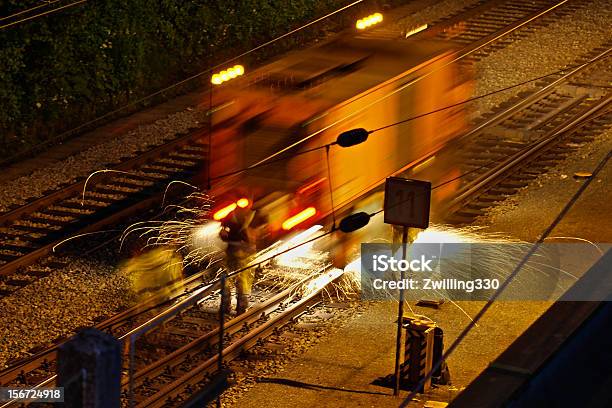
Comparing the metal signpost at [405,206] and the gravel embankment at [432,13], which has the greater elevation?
the metal signpost at [405,206]

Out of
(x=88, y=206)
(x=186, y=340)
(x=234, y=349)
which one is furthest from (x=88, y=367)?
(x=88, y=206)

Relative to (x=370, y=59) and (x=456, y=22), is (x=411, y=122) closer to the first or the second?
(x=370, y=59)

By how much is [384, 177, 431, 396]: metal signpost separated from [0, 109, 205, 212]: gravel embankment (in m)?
8.43

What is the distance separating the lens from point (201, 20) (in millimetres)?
28625

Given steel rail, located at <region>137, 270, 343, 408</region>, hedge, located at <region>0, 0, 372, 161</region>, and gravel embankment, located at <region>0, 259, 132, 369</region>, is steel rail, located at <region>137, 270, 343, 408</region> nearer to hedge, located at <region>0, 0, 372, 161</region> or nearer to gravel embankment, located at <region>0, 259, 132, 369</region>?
gravel embankment, located at <region>0, 259, 132, 369</region>

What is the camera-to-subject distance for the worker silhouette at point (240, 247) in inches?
647

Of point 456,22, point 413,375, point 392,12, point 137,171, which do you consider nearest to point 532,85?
point 456,22

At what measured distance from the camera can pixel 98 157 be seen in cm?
Result: 2278

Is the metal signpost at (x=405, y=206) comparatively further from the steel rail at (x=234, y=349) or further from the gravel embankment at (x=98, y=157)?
the gravel embankment at (x=98, y=157)

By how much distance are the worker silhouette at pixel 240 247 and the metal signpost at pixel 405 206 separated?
2.74 metres

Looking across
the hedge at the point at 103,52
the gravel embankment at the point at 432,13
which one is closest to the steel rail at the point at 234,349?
the hedge at the point at 103,52

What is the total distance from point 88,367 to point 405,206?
6.32 meters

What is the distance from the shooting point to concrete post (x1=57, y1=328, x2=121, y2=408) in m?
8.45

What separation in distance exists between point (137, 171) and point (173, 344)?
23.4ft
